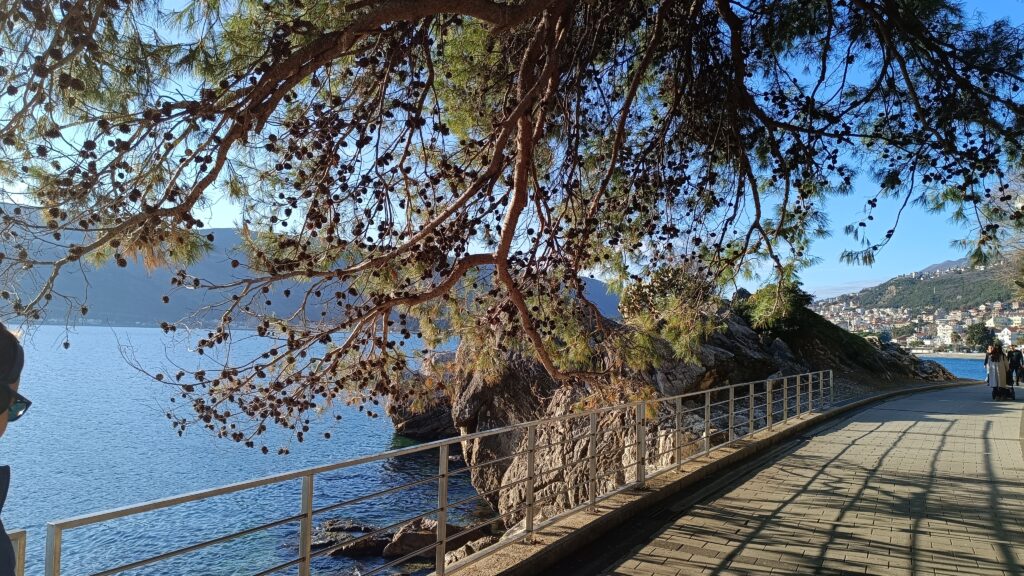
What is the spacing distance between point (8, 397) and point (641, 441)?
576 cm

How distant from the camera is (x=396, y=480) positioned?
75.1 ft

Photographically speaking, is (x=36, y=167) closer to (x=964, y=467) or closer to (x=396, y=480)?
(x=964, y=467)

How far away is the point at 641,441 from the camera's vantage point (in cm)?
670

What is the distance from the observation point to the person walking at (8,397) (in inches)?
63.7

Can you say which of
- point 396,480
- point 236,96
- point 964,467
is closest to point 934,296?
point 396,480

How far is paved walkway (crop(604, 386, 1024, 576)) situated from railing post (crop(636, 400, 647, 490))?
59cm

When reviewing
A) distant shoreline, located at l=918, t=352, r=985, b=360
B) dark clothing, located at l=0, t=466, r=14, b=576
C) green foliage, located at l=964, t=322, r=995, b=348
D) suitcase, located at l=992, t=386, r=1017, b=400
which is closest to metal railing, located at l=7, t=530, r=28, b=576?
dark clothing, located at l=0, t=466, r=14, b=576

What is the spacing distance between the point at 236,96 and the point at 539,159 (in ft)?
13.9

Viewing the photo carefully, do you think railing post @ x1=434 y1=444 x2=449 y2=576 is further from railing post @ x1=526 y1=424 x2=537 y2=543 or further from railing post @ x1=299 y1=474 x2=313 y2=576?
railing post @ x1=526 y1=424 x2=537 y2=543

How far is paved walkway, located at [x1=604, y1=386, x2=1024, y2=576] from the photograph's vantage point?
489 centimetres

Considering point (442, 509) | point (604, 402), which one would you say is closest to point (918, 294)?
point (604, 402)

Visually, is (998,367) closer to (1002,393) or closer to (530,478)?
(1002,393)

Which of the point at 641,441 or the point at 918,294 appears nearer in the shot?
the point at 641,441

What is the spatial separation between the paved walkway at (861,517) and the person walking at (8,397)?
379 centimetres
